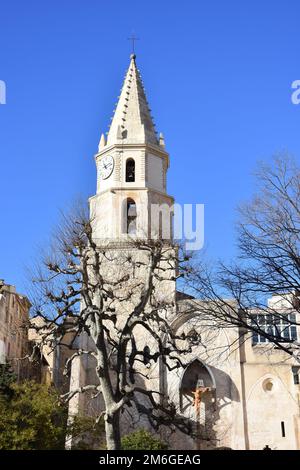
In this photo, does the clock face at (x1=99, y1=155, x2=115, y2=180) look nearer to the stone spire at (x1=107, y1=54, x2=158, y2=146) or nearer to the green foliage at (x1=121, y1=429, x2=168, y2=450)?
the stone spire at (x1=107, y1=54, x2=158, y2=146)

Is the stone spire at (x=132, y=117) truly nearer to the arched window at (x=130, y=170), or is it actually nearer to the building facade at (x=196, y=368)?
the building facade at (x=196, y=368)

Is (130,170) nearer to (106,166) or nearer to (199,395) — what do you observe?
(106,166)

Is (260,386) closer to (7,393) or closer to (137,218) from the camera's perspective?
(137,218)

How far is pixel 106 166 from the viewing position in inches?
1550

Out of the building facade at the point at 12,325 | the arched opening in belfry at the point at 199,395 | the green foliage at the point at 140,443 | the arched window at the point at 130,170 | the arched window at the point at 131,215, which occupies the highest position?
the arched window at the point at 130,170

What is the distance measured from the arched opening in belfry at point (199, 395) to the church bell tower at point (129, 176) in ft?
26.7

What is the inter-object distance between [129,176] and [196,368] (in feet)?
41.0

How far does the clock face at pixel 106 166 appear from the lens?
38906mm

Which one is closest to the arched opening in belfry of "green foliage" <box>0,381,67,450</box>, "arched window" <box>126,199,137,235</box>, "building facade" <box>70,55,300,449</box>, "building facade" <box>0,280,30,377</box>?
"building facade" <box>70,55,300,449</box>

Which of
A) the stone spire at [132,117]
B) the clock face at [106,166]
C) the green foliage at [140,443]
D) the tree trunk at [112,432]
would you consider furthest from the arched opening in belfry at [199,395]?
the stone spire at [132,117]

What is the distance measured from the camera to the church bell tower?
123 ft

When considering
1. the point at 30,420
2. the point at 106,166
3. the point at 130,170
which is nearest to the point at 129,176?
the point at 130,170

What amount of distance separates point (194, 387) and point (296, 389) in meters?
5.65
